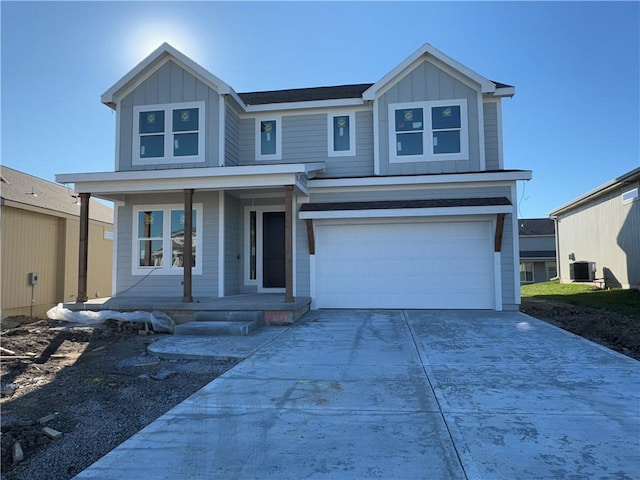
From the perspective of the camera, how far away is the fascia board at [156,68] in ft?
34.7

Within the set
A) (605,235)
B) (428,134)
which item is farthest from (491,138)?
(605,235)

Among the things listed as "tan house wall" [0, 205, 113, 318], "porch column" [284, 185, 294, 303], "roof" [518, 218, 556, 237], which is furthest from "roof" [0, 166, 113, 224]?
"roof" [518, 218, 556, 237]

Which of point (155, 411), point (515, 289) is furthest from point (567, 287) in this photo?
point (155, 411)

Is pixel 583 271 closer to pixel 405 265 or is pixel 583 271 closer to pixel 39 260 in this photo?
Answer: pixel 405 265

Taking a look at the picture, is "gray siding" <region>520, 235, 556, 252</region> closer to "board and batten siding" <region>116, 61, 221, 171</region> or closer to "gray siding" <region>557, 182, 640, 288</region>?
"gray siding" <region>557, 182, 640, 288</region>

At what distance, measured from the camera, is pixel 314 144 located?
37.6ft

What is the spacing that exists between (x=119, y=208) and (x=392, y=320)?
24.5ft

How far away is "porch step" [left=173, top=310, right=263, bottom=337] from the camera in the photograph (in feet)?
24.8

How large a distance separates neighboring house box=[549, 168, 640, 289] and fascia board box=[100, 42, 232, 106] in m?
13.2

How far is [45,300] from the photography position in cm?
1293

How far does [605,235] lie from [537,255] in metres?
15.8

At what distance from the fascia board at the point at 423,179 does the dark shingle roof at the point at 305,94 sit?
270 centimetres

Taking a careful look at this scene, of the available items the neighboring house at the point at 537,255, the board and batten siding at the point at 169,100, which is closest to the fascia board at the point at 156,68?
the board and batten siding at the point at 169,100

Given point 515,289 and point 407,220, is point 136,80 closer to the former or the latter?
point 407,220
